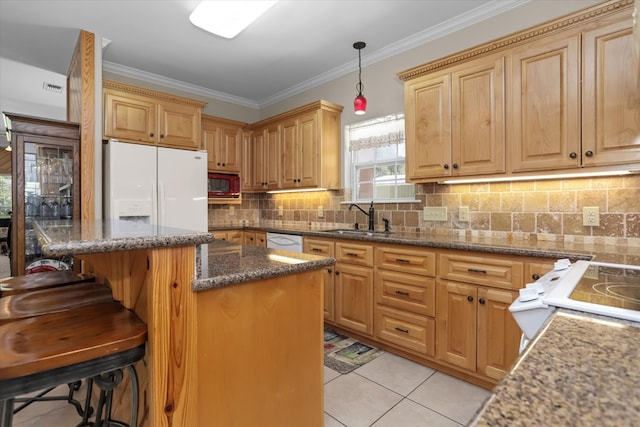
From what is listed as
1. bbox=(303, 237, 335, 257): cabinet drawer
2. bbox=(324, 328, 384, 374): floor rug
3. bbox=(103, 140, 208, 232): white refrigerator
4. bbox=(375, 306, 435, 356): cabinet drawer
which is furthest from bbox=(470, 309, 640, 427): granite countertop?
bbox=(103, 140, 208, 232): white refrigerator

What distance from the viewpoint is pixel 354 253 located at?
9.17 ft

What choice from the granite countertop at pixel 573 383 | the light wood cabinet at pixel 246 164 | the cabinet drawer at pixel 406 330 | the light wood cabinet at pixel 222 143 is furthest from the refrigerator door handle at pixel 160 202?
the granite countertop at pixel 573 383

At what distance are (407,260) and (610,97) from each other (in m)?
1.53

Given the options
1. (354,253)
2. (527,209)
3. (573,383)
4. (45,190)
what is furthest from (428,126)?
(45,190)

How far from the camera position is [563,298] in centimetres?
84

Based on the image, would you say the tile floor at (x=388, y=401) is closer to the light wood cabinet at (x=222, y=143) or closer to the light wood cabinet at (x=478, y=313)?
the light wood cabinet at (x=478, y=313)

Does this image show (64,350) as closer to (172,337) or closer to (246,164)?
(172,337)

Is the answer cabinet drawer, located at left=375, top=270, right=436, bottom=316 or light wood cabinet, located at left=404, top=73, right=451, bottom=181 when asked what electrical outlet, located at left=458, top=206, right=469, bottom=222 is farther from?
cabinet drawer, located at left=375, top=270, right=436, bottom=316

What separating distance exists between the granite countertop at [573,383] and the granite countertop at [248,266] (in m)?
0.85

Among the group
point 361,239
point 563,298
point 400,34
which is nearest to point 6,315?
point 563,298

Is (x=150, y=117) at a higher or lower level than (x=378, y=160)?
higher

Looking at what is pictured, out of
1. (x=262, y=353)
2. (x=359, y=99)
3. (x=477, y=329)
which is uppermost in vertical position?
(x=359, y=99)

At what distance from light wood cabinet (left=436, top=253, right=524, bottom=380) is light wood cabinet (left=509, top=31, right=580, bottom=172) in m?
0.72

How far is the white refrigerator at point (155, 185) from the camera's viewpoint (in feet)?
10.1
